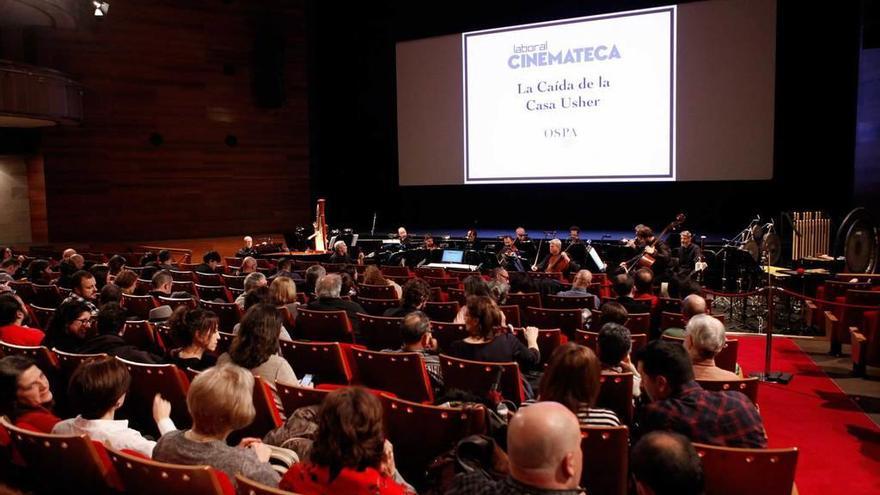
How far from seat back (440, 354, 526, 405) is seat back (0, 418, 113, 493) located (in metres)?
1.89

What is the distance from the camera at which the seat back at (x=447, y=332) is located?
5.31 metres

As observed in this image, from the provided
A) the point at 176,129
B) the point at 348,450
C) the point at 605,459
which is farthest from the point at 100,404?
the point at 176,129

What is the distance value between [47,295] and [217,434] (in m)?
5.77

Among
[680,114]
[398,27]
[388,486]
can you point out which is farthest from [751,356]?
[398,27]

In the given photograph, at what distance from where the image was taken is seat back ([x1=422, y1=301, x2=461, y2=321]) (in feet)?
21.4

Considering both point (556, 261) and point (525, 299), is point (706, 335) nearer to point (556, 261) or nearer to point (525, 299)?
point (525, 299)

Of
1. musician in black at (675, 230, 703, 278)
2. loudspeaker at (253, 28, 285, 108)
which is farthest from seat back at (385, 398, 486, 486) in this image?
loudspeaker at (253, 28, 285, 108)

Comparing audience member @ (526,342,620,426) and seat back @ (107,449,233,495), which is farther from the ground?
audience member @ (526,342,620,426)

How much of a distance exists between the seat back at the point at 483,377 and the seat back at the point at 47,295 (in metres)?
5.09

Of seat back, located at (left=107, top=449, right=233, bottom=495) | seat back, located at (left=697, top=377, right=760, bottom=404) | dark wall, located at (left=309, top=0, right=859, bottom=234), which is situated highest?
dark wall, located at (left=309, top=0, right=859, bottom=234)

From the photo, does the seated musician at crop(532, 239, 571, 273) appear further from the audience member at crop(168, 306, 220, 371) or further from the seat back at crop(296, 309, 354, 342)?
the audience member at crop(168, 306, 220, 371)

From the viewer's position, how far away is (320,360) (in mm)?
4656

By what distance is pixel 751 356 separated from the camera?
299 inches

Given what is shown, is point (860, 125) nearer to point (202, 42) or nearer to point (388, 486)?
point (388, 486)
